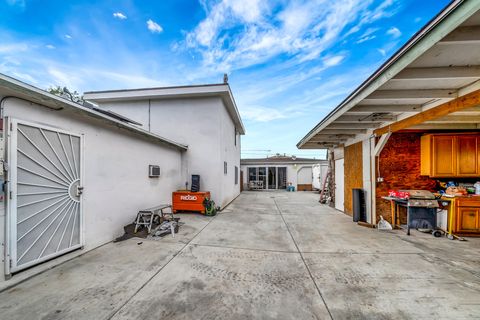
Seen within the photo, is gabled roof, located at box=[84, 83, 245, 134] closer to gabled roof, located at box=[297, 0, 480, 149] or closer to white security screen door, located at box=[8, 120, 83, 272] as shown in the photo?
gabled roof, located at box=[297, 0, 480, 149]

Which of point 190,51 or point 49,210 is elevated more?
point 190,51

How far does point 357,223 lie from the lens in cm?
510

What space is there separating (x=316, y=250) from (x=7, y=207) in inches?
170

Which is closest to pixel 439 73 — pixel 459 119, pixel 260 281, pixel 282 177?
pixel 459 119

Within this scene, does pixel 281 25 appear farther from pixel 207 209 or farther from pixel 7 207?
pixel 7 207

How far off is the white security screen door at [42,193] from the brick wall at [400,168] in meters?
6.58

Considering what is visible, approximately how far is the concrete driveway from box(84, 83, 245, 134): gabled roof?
5.10 metres

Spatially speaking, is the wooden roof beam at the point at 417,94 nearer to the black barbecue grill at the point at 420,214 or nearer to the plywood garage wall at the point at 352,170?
the black barbecue grill at the point at 420,214

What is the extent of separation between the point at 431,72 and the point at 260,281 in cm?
324

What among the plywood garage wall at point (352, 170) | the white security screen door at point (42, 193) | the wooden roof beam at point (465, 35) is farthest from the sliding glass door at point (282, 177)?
the wooden roof beam at point (465, 35)

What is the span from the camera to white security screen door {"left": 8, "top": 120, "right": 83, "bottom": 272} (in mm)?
2232

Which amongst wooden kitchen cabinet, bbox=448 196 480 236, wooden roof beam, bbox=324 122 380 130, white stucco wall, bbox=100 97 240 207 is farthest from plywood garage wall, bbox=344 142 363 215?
white stucco wall, bbox=100 97 240 207

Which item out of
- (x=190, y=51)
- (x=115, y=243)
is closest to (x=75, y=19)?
(x=190, y=51)

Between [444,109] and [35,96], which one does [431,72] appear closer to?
[444,109]
